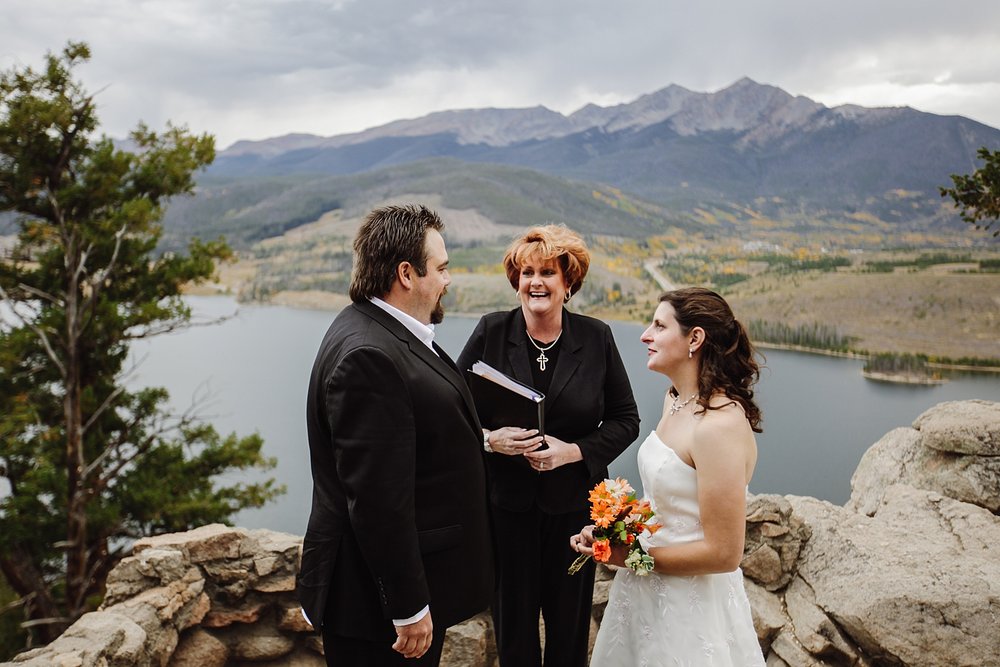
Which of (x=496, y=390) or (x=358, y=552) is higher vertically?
(x=496, y=390)

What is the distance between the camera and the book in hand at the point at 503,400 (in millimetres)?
2227

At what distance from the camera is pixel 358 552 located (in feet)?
5.79

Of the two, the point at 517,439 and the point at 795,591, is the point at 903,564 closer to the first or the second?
the point at 795,591

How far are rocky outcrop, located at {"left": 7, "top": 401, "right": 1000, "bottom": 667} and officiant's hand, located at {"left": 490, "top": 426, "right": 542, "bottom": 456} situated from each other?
4.43 feet

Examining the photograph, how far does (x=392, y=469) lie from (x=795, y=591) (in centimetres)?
260

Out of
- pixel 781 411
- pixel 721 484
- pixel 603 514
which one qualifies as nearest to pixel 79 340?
pixel 603 514

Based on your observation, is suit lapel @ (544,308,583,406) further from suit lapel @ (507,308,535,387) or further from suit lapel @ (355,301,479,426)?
suit lapel @ (355,301,479,426)

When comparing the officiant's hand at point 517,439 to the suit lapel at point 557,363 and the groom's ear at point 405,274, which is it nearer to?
the suit lapel at point 557,363

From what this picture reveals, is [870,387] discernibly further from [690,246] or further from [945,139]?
[945,139]

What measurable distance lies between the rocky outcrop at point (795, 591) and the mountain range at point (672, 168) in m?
7.41

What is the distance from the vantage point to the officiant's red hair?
→ 248 cm

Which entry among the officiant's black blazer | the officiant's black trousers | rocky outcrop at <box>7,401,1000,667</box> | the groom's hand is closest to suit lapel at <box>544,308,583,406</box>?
the officiant's black blazer

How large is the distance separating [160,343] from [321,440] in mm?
35702

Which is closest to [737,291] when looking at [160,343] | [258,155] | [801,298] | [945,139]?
[801,298]
